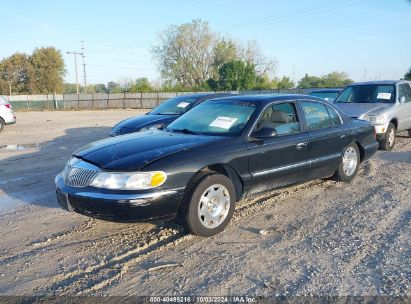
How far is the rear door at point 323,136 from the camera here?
224 inches

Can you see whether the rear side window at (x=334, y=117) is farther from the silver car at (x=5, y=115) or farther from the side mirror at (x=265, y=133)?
the silver car at (x=5, y=115)

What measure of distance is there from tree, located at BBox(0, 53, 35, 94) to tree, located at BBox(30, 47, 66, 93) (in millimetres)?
874

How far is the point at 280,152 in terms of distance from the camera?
5137 mm

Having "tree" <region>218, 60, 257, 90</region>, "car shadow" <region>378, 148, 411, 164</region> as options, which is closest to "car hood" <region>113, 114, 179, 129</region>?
"car shadow" <region>378, 148, 411, 164</region>

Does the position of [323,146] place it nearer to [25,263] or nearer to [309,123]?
[309,123]

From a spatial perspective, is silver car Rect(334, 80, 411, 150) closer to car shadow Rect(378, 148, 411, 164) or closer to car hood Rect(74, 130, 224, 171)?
car shadow Rect(378, 148, 411, 164)

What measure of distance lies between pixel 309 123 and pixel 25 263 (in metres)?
4.01

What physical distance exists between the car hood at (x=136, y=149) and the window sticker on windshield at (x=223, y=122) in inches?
13.1

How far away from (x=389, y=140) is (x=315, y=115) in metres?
4.56

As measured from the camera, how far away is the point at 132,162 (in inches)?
161

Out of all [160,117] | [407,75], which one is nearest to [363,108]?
[160,117]

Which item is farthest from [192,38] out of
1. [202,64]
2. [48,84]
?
[48,84]

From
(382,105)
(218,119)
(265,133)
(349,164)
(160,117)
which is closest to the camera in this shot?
(265,133)

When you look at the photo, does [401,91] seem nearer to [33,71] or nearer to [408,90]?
[408,90]
